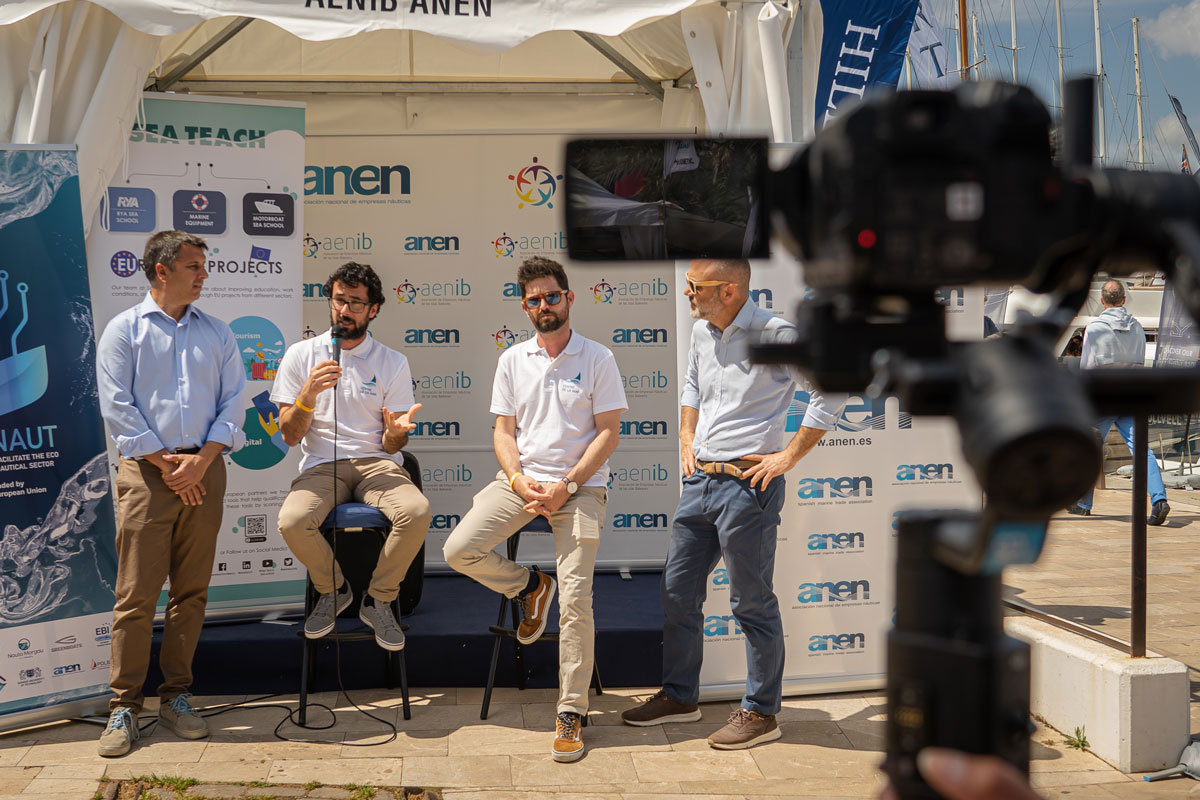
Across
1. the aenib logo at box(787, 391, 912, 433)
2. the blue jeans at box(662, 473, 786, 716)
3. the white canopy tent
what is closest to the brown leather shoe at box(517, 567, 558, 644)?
the blue jeans at box(662, 473, 786, 716)

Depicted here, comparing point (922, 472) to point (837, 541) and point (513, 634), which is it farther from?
point (513, 634)

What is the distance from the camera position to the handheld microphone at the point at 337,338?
4.32 m

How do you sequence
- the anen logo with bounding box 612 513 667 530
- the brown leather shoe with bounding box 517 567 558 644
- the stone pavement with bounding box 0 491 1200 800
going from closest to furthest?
the stone pavement with bounding box 0 491 1200 800, the brown leather shoe with bounding box 517 567 558 644, the anen logo with bounding box 612 513 667 530

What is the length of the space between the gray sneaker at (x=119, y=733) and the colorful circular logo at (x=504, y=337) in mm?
2739

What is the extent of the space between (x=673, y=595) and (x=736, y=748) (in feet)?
2.00

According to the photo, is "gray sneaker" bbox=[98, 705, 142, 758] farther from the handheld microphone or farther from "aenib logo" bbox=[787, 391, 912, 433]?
"aenib logo" bbox=[787, 391, 912, 433]

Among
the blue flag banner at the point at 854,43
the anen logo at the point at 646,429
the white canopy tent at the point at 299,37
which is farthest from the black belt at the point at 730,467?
the anen logo at the point at 646,429

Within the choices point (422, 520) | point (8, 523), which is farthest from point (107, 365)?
point (422, 520)

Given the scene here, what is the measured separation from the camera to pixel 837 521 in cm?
→ 441

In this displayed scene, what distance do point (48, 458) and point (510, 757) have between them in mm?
2080

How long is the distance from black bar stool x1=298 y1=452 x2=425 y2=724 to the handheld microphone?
2.02ft

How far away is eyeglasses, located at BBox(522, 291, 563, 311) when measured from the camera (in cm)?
430

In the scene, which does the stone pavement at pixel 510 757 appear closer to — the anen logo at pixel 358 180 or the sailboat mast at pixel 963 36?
the anen logo at pixel 358 180

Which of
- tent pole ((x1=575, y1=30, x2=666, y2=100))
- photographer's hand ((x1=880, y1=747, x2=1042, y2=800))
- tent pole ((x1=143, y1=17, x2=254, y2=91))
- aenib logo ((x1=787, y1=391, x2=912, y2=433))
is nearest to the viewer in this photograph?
photographer's hand ((x1=880, y1=747, x2=1042, y2=800))
